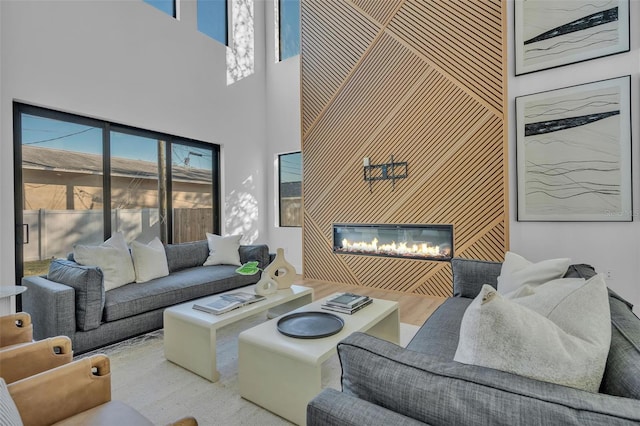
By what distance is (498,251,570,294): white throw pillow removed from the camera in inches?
69.1

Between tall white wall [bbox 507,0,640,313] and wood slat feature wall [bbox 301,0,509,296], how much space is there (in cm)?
12

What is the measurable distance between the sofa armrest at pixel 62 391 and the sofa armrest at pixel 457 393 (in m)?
0.95

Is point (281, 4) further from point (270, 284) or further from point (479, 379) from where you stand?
point (479, 379)

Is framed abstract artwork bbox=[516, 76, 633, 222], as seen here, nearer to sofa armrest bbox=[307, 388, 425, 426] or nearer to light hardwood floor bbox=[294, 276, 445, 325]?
light hardwood floor bbox=[294, 276, 445, 325]

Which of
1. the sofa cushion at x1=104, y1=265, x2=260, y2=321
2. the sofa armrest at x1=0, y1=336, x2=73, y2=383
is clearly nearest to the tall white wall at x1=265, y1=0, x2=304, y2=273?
the sofa cushion at x1=104, y1=265, x2=260, y2=321

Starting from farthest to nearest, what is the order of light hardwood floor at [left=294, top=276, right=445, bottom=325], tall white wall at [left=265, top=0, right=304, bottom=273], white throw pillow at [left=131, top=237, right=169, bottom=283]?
tall white wall at [left=265, top=0, right=304, bottom=273] < light hardwood floor at [left=294, top=276, right=445, bottom=325] < white throw pillow at [left=131, top=237, right=169, bottom=283]

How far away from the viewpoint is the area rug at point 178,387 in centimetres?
172

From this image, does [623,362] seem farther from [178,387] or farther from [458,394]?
[178,387]

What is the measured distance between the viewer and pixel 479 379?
2.36 ft

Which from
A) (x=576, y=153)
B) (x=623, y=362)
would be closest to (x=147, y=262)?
(x=623, y=362)

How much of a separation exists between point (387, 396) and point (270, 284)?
2032 millimetres

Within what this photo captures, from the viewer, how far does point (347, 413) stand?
0.75 meters

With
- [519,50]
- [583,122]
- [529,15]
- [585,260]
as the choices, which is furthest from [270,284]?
[529,15]

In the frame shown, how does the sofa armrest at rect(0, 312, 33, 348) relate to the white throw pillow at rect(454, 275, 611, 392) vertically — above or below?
below
